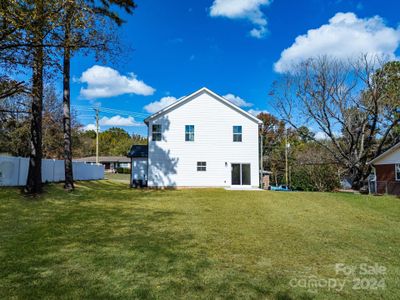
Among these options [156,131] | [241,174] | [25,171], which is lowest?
[241,174]

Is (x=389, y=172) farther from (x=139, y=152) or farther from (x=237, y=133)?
(x=139, y=152)

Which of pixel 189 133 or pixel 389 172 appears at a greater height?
pixel 189 133

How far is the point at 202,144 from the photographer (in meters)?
19.8

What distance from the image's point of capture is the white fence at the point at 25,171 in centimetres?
1380

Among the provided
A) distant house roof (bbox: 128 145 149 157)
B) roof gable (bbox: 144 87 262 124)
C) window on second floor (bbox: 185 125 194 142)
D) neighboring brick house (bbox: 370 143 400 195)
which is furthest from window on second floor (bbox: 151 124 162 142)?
neighboring brick house (bbox: 370 143 400 195)

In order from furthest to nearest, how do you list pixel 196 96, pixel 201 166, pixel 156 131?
pixel 196 96 → pixel 156 131 → pixel 201 166

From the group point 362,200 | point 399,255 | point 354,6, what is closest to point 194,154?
point 362,200

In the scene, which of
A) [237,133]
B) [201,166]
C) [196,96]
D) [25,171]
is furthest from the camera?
[196,96]

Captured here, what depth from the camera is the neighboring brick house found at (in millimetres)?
19219

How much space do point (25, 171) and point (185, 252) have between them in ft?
43.5

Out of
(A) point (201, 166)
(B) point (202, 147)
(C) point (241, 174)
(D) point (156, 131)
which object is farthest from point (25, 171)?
(C) point (241, 174)

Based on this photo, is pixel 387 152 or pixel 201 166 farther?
pixel 387 152

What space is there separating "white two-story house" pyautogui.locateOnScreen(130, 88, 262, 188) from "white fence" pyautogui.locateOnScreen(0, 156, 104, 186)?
5.93 metres

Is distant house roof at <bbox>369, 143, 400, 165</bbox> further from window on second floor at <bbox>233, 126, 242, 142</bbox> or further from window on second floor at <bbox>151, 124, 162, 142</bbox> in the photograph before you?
window on second floor at <bbox>151, 124, 162, 142</bbox>
